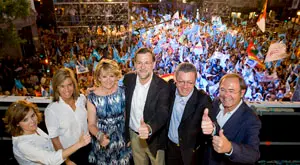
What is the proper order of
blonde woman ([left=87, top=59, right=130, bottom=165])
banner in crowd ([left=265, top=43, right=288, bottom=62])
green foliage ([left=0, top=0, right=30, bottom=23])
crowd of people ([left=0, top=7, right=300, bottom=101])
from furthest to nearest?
green foliage ([left=0, top=0, right=30, bottom=23]) → crowd of people ([left=0, top=7, right=300, bottom=101]) → banner in crowd ([left=265, top=43, right=288, bottom=62]) → blonde woman ([left=87, top=59, right=130, bottom=165])

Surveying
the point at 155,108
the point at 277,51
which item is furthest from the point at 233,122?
the point at 277,51

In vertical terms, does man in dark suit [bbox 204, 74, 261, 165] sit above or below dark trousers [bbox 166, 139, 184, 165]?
above

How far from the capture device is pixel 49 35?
18.0 meters

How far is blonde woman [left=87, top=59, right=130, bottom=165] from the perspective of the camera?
242cm

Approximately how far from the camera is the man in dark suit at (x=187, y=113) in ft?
7.82

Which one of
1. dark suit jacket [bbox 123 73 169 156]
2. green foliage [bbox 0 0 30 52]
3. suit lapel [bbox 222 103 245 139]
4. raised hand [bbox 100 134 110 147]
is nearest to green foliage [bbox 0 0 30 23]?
green foliage [bbox 0 0 30 52]

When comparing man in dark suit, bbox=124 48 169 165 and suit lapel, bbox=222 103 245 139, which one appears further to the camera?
man in dark suit, bbox=124 48 169 165

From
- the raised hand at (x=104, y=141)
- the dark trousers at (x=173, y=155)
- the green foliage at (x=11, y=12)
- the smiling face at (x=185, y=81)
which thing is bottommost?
the dark trousers at (x=173, y=155)

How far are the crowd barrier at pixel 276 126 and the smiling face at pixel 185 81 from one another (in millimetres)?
1253

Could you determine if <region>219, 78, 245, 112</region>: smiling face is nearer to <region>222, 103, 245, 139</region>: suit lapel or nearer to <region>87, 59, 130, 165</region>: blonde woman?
<region>222, 103, 245, 139</region>: suit lapel

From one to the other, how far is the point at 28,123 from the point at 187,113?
5.63 ft

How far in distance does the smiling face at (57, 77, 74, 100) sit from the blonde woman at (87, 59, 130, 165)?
10.0 inches

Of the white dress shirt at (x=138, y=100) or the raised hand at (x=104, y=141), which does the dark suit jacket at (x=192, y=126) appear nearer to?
the white dress shirt at (x=138, y=100)

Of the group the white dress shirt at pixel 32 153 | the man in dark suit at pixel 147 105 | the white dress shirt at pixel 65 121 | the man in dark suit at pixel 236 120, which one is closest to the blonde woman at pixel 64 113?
the white dress shirt at pixel 65 121
